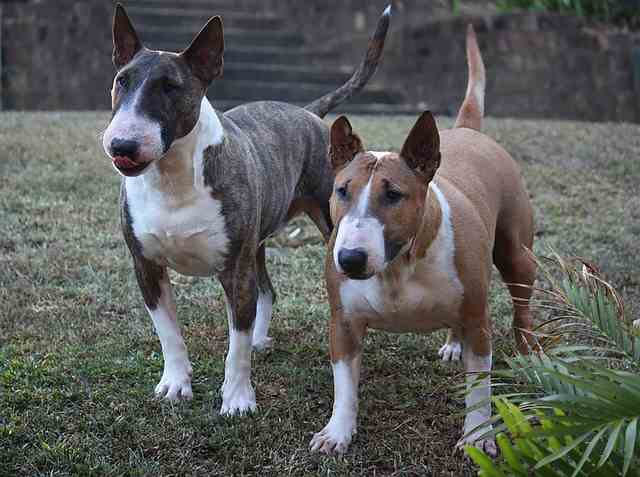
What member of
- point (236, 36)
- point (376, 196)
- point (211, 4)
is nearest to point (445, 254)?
point (376, 196)

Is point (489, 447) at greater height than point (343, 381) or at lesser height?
lesser

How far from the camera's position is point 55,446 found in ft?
11.7

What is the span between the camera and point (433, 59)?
38.6 feet

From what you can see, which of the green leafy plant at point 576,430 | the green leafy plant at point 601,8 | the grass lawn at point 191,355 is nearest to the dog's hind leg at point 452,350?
the grass lawn at point 191,355

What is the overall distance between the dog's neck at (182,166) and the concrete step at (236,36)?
9.29 m

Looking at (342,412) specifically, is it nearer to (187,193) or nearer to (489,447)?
(489,447)

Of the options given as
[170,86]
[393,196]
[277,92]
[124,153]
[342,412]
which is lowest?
[277,92]

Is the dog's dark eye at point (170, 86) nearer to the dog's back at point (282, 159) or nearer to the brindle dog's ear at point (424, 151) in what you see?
the dog's back at point (282, 159)

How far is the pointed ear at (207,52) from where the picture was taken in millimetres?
3906

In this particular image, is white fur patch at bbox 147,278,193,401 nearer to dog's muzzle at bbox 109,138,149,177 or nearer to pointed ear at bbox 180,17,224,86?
dog's muzzle at bbox 109,138,149,177

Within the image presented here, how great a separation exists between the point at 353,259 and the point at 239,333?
3.77 ft

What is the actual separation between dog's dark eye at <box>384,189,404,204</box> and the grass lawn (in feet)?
3.58

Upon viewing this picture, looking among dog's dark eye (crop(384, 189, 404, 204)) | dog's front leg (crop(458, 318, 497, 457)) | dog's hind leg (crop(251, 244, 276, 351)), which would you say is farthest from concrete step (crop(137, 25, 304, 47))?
dog's dark eye (crop(384, 189, 404, 204))

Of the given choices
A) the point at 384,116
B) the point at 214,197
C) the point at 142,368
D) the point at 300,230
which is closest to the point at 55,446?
the point at 142,368
